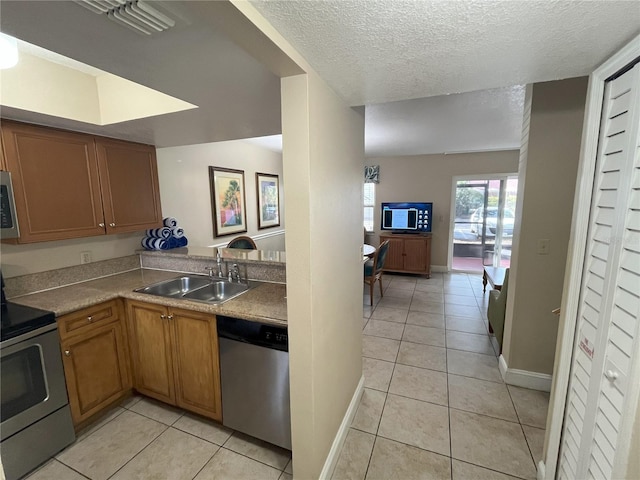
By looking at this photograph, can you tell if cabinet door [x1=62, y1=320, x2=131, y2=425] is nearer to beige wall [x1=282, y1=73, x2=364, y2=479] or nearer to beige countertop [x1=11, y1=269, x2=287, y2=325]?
beige countertop [x1=11, y1=269, x2=287, y2=325]

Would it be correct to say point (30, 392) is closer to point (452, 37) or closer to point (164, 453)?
point (164, 453)

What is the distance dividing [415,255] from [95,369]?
4.82 m

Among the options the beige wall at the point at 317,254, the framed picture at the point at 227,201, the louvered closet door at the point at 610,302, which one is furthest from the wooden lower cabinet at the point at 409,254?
the louvered closet door at the point at 610,302

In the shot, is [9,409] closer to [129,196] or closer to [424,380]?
[129,196]

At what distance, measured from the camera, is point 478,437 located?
1.84 meters

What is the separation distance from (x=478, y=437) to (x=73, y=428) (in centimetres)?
261

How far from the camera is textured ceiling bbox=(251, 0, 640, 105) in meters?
0.83

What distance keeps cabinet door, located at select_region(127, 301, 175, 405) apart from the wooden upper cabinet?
0.75 m

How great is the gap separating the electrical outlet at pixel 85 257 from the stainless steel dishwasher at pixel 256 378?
154 centimetres

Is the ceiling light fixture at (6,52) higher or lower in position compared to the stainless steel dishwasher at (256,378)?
→ higher

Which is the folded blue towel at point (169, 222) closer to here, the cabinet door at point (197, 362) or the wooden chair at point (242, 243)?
the wooden chair at point (242, 243)

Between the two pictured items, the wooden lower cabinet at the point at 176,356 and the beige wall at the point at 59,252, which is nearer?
the wooden lower cabinet at the point at 176,356

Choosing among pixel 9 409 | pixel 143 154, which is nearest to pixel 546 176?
pixel 143 154

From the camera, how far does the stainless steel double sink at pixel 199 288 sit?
89.3 inches
